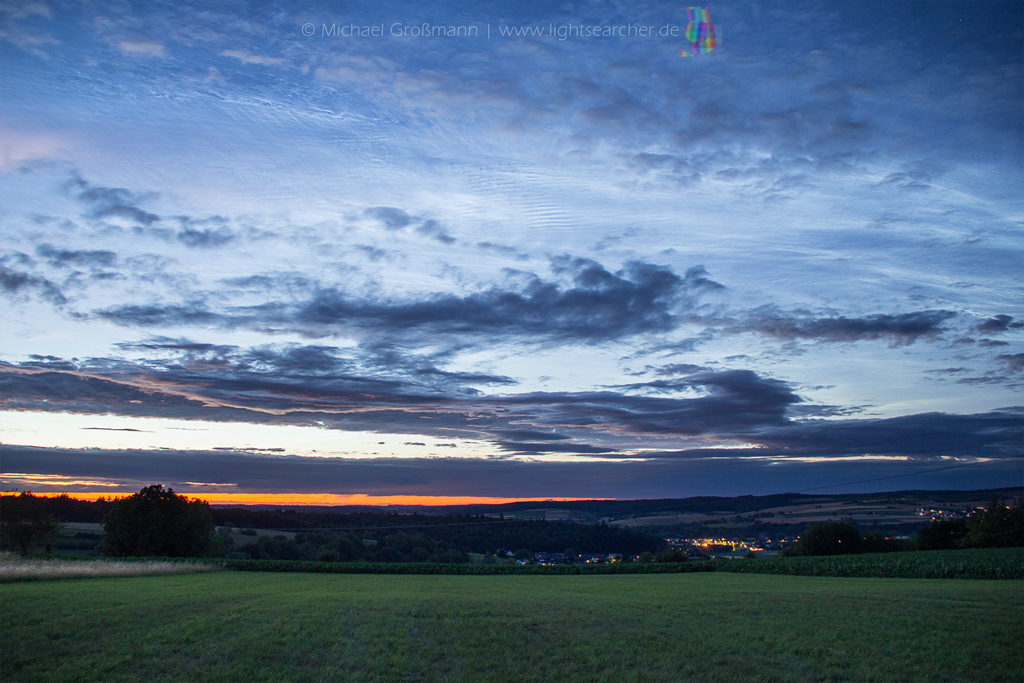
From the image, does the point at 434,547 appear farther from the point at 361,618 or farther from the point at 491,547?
the point at 361,618

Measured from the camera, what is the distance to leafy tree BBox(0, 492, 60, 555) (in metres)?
57.8

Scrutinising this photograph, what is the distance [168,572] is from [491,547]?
140 ft

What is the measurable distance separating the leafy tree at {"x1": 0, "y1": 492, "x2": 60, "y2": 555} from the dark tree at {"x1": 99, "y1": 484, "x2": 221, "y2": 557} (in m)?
9.22

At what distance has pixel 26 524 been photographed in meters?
59.0

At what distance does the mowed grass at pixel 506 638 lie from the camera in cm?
1374

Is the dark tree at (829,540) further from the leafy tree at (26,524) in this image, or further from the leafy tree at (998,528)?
the leafy tree at (26,524)

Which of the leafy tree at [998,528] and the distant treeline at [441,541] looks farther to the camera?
the leafy tree at [998,528]

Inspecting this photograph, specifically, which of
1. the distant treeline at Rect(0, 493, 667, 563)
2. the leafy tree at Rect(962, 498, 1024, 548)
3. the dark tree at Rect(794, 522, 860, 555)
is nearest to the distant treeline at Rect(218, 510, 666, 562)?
the distant treeline at Rect(0, 493, 667, 563)

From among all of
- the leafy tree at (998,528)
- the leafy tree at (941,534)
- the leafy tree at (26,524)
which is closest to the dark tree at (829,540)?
the leafy tree at (941,534)

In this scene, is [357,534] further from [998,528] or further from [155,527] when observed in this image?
[998,528]

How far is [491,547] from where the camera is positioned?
73188mm

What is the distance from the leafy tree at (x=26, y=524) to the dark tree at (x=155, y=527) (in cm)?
922

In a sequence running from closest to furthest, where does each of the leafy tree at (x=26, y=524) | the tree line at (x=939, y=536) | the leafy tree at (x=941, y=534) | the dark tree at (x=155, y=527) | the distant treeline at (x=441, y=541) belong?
the dark tree at (x=155, y=527)
the leafy tree at (x=26, y=524)
the distant treeline at (x=441, y=541)
the tree line at (x=939, y=536)
the leafy tree at (x=941, y=534)

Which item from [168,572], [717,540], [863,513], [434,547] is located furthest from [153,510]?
[863,513]
